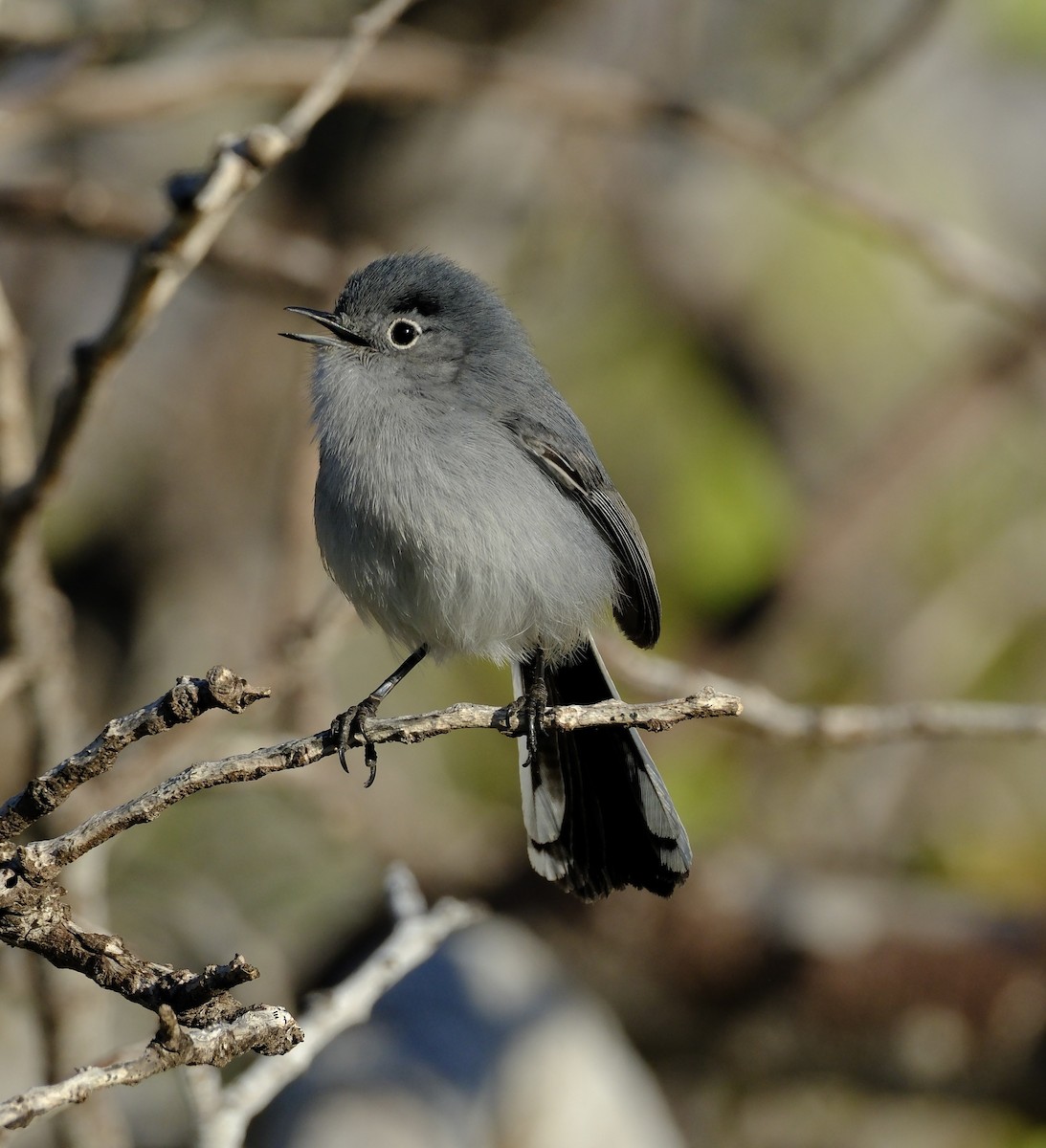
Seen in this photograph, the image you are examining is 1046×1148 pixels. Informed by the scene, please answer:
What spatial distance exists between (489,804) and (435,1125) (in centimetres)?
322

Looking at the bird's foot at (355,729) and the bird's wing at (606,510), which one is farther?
the bird's wing at (606,510)

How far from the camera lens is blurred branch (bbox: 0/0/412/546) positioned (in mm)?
2006

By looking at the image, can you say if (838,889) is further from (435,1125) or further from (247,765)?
(247,765)

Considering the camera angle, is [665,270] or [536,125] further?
[665,270]

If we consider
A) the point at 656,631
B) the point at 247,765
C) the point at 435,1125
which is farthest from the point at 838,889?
the point at 247,765

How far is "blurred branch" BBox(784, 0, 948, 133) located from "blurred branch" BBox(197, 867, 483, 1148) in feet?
11.2

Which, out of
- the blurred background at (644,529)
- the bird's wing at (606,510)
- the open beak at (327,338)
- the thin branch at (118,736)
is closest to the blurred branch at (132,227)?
the blurred background at (644,529)

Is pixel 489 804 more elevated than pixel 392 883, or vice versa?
→ pixel 489 804

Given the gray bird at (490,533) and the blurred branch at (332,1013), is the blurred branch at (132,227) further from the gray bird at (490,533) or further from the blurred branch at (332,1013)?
the blurred branch at (332,1013)

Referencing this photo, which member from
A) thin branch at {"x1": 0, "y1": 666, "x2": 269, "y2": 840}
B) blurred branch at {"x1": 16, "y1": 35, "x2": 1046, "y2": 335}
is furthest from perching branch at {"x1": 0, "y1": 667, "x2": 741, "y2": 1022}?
blurred branch at {"x1": 16, "y1": 35, "x2": 1046, "y2": 335}

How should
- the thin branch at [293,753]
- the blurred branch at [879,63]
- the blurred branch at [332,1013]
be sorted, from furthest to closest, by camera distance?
1. the blurred branch at [879,63]
2. the blurred branch at [332,1013]
3. the thin branch at [293,753]

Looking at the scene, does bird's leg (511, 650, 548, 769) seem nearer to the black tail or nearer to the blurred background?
the black tail

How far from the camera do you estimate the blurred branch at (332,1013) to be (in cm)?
191

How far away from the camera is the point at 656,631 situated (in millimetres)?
2824
